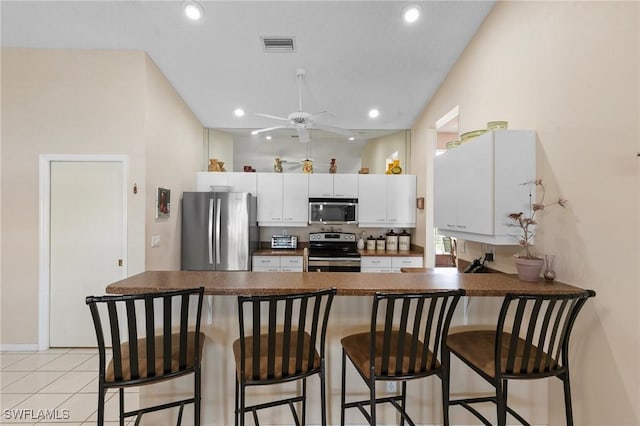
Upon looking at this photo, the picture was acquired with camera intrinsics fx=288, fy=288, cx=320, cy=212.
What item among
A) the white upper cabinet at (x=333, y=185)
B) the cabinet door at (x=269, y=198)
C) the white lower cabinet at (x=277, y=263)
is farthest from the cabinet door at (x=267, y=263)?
the white upper cabinet at (x=333, y=185)

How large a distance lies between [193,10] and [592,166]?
10.0ft

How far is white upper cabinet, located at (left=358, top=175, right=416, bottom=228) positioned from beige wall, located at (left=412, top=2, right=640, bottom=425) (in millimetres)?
2375

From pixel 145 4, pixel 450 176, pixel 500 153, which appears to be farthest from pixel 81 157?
pixel 500 153

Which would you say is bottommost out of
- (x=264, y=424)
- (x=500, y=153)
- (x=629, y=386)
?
(x=264, y=424)

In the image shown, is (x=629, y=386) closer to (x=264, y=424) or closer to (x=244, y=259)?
(x=264, y=424)

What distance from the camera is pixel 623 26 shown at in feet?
4.62

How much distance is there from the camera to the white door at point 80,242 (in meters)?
3.05

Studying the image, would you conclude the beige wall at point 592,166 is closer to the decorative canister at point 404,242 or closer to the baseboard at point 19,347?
the decorative canister at point 404,242

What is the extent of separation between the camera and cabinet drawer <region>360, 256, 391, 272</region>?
425 cm

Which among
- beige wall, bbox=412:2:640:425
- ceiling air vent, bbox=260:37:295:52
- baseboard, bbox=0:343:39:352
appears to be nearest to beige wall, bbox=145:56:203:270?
ceiling air vent, bbox=260:37:295:52

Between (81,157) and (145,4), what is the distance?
5.45ft

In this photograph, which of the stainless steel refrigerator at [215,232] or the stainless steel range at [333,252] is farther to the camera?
the stainless steel range at [333,252]

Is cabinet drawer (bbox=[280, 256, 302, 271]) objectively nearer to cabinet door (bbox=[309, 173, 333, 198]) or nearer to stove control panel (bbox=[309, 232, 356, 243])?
stove control panel (bbox=[309, 232, 356, 243])

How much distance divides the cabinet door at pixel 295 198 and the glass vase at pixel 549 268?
3.18m
